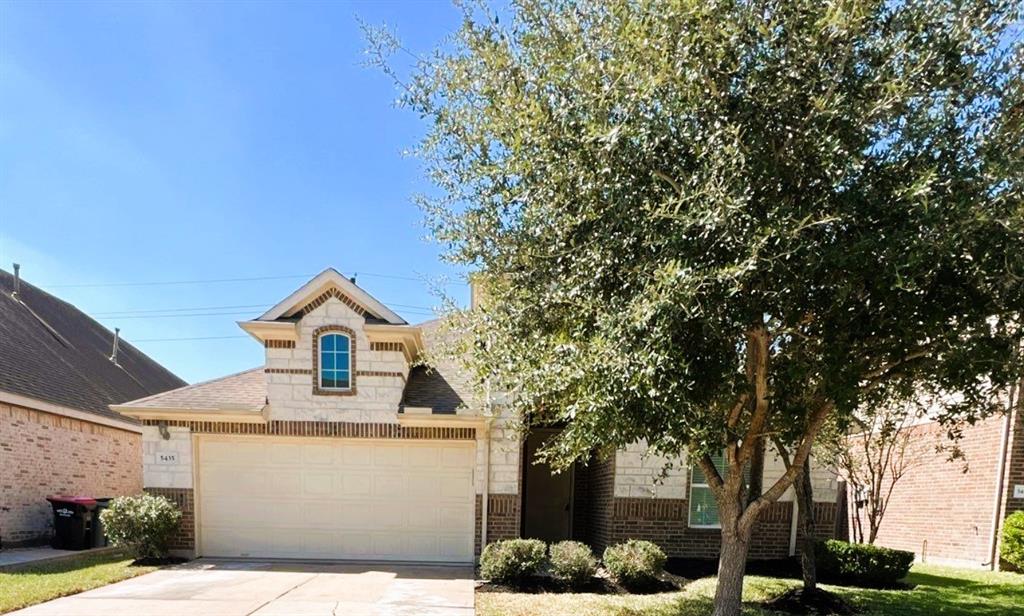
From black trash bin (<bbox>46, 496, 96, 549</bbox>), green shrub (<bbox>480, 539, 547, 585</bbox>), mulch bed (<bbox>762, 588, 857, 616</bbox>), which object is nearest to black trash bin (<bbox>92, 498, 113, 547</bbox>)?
black trash bin (<bbox>46, 496, 96, 549</bbox>)

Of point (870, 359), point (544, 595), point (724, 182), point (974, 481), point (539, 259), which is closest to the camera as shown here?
point (724, 182)

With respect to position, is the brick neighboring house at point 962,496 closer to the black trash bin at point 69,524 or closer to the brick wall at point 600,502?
the brick wall at point 600,502

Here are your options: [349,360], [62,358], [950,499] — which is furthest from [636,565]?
[62,358]

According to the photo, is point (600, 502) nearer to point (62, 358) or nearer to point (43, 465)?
point (43, 465)

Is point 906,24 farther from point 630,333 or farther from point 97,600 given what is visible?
point 97,600

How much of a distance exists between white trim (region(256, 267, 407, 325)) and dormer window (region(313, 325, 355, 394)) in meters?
0.59

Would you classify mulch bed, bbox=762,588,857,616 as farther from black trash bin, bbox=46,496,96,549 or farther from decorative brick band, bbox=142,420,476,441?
black trash bin, bbox=46,496,96,549

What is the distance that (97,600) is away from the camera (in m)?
7.11

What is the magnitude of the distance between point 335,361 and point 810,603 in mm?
8079

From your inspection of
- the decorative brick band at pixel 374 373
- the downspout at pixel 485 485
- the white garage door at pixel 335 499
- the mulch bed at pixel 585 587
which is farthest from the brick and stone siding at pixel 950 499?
the decorative brick band at pixel 374 373

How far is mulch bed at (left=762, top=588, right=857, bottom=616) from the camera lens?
23.3ft

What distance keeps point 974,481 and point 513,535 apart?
9081mm

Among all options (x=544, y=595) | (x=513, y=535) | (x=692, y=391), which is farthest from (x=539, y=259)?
(x=513, y=535)

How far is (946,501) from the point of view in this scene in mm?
11625
